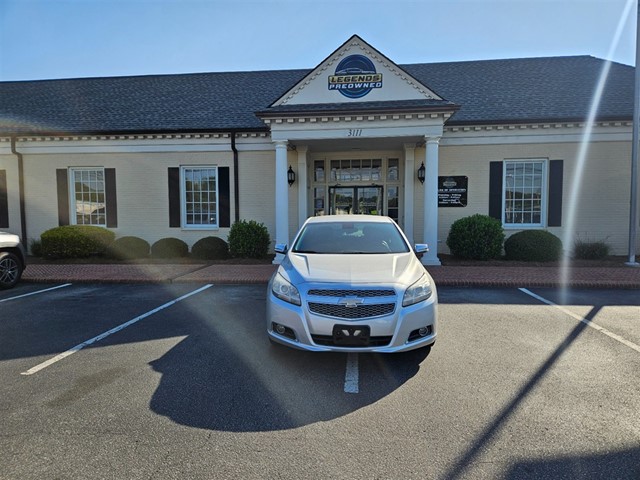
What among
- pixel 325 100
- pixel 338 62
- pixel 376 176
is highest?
pixel 338 62

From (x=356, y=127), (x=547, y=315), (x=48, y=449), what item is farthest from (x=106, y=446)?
(x=356, y=127)

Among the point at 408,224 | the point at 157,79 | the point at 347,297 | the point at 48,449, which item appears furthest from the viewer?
the point at 157,79

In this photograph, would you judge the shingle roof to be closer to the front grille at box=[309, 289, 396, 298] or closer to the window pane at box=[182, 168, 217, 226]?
the window pane at box=[182, 168, 217, 226]

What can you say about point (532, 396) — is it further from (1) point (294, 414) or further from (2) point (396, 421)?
(1) point (294, 414)

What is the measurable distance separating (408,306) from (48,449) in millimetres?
3205

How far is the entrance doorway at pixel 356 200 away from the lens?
13938 mm

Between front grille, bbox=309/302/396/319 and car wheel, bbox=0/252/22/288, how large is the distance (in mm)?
7877

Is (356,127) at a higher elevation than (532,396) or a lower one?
higher

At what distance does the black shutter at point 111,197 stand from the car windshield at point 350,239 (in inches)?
429

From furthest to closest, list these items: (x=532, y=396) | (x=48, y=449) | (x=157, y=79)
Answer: (x=157, y=79), (x=532, y=396), (x=48, y=449)

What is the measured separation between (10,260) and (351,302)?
8.28m

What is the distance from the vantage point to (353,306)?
3.87 m

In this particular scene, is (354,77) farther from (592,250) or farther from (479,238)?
(592,250)

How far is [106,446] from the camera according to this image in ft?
8.93
